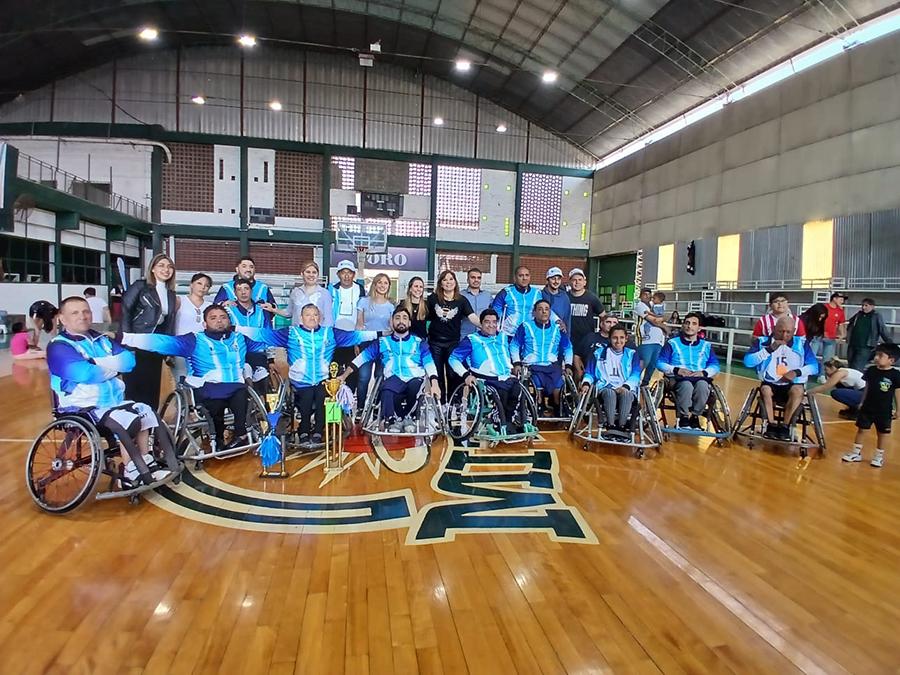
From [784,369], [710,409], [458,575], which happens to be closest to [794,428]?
[784,369]

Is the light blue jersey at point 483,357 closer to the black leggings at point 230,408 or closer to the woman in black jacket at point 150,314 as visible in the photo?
the black leggings at point 230,408

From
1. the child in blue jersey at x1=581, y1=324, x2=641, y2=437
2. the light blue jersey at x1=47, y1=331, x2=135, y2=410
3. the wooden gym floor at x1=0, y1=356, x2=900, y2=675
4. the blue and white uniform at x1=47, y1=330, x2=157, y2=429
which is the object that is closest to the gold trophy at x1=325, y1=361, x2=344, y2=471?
the wooden gym floor at x1=0, y1=356, x2=900, y2=675

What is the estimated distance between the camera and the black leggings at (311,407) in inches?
139

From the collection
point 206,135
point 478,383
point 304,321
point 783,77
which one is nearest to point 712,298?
point 783,77

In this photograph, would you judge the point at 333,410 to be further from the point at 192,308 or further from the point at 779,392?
the point at 779,392

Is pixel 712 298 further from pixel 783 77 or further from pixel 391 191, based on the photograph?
pixel 391 191

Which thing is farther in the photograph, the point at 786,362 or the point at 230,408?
the point at 786,362

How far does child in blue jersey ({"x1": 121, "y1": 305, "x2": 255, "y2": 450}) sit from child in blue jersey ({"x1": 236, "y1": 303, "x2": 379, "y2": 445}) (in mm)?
299

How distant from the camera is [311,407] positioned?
3586mm

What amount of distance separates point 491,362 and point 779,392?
7.47ft

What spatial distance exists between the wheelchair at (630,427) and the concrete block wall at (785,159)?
8.30 m

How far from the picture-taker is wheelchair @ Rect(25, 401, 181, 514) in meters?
2.44

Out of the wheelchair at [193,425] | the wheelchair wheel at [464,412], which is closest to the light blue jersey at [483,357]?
the wheelchair wheel at [464,412]

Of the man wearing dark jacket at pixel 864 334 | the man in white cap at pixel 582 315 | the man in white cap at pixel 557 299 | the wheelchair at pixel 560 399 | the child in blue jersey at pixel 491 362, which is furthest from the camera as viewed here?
the man wearing dark jacket at pixel 864 334
